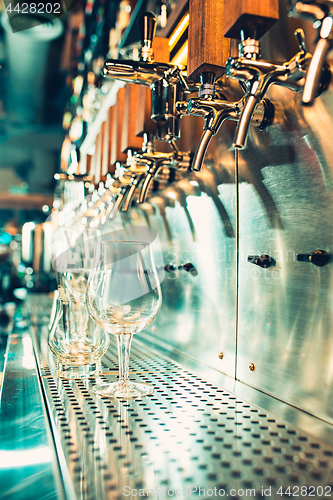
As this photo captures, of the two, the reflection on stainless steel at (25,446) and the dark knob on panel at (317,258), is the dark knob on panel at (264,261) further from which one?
the reflection on stainless steel at (25,446)

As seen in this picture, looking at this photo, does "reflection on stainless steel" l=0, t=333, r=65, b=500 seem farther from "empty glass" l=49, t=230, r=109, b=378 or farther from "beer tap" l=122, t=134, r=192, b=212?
"beer tap" l=122, t=134, r=192, b=212

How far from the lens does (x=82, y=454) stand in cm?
50

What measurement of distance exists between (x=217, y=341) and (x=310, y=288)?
37 cm

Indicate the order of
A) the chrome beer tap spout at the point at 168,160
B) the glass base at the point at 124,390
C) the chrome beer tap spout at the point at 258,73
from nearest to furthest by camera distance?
the chrome beer tap spout at the point at 258,73 < the glass base at the point at 124,390 < the chrome beer tap spout at the point at 168,160

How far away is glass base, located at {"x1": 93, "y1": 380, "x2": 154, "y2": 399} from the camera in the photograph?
0.73 m

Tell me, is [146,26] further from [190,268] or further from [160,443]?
[160,443]

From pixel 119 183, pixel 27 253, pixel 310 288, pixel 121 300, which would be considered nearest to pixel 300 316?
pixel 310 288

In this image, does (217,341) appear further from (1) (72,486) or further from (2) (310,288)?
(1) (72,486)

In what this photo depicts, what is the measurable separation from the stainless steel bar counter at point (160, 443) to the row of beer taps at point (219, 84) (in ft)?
1.26

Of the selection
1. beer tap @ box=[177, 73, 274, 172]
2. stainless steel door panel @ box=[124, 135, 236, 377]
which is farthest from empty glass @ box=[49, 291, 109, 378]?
beer tap @ box=[177, 73, 274, 172]

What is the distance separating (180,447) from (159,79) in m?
0.70

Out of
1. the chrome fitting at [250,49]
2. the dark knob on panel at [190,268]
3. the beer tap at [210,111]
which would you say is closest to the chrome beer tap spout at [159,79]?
the beer tap at [210,111]

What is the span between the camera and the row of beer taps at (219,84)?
50 centimetres

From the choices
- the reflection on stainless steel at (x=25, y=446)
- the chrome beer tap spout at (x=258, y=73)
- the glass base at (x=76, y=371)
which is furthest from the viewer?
the glass base at (x=76, y=371)
